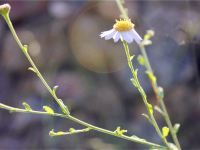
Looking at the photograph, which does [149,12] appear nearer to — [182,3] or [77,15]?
[182,3]

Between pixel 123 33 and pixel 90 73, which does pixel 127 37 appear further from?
pixel 90 73

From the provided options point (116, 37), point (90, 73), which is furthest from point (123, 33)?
point (90, 73)

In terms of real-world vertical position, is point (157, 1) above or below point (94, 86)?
above

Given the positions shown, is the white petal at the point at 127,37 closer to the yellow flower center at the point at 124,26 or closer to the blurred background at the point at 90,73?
the yellow flower center at the point at 124,26

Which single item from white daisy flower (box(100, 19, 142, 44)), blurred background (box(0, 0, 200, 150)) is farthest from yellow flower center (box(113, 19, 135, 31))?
blurred background (box(0, 0, 200, 150))

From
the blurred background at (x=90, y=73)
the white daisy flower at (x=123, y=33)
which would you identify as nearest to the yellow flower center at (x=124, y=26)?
the white daisy flower at (x=123, y=33)

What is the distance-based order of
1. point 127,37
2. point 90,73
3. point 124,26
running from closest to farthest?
point 127,37, point 124,26, point 90,73

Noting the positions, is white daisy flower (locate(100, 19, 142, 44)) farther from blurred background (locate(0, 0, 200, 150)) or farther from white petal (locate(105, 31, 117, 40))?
blurred background (locate(0, 0, 200, 150))

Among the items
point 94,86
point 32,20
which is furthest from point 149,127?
point 32,20
